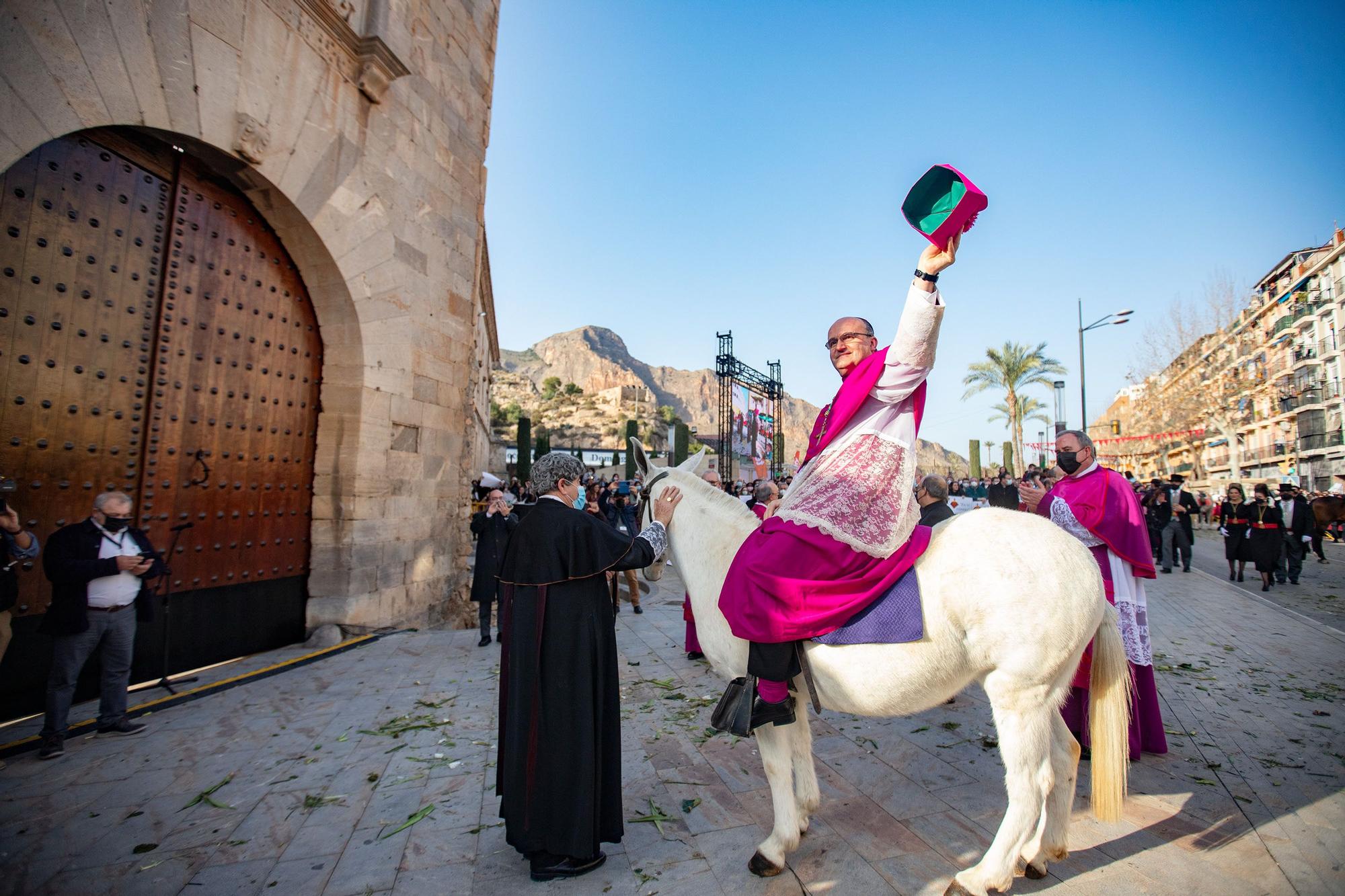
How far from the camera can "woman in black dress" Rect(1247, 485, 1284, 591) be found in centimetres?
1102

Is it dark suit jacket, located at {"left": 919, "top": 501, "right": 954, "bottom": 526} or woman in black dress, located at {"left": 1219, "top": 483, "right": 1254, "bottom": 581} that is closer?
dark suit jacket, located at {"left": 919, "top": 501, "right": 954, "bottom": 526}

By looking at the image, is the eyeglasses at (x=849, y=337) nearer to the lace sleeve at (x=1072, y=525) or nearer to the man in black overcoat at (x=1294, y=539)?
the lace sleeve at (x=1072, y=525)

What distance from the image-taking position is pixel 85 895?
8.10 ft

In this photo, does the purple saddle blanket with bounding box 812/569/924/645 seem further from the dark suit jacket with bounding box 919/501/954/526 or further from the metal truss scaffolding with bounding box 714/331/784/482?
the metal truss scaffolding with bounding box 714/331/784/482

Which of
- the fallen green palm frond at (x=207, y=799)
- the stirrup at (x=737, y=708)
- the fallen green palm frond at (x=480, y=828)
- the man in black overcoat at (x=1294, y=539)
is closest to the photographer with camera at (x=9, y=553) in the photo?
the fallen green palm frond at (x=207, y=799)

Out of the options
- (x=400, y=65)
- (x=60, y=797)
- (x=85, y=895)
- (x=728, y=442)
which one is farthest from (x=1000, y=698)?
(x=728, y=442)

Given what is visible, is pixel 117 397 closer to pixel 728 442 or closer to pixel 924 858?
pixel 924 858

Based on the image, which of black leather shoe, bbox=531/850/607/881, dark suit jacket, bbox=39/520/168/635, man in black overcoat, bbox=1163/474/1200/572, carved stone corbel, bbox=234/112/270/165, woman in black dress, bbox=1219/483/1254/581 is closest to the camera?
black leather shoe, bbox=531/850/607/881

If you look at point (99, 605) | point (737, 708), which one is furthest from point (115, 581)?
point (737, 708)

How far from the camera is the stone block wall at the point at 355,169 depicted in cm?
418

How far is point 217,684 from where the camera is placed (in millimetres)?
5082

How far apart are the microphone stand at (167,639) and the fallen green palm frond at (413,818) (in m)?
3.29

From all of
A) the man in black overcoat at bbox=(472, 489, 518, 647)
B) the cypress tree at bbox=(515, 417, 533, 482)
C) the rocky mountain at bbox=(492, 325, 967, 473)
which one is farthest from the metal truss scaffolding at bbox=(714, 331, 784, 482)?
the rocky mountain at bbox=(492, 325, 967, 473)

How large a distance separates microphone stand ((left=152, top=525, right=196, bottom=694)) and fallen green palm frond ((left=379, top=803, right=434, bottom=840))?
329cm
